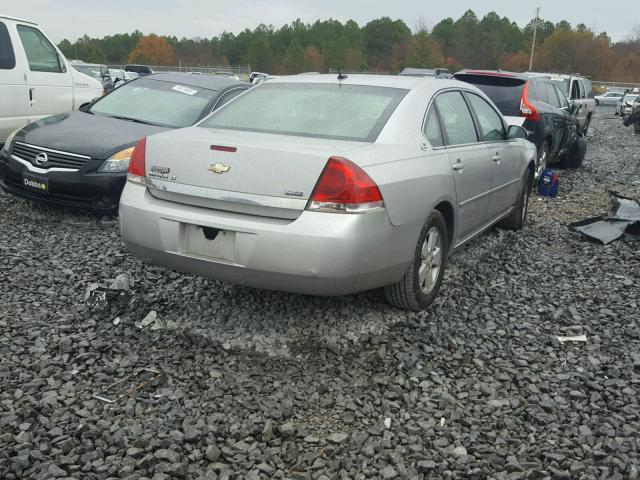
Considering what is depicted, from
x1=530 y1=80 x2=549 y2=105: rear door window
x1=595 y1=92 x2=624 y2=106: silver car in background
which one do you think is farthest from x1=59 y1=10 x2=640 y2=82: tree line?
x1=530 y1=80 x2=549 y2=105: rear door window

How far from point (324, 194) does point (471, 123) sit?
2159 mm

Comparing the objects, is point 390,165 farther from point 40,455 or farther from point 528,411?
point 40,455

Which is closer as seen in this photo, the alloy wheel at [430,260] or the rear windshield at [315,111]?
the rear windshield at [315,111]

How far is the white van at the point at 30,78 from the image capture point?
26.4 feet

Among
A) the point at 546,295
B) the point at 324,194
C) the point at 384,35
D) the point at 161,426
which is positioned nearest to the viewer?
the point at 161,426

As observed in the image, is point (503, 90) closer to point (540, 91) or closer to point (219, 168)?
point (540, 91)

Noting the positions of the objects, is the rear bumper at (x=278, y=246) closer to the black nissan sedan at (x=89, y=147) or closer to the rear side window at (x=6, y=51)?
the black nissan sedan at (x=89, y=147)

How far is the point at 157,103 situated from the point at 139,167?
363 cm

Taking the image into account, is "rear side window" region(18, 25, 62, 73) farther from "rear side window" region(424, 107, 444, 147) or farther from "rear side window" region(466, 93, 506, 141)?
"rear side window" region(424, 107, 444, 147)

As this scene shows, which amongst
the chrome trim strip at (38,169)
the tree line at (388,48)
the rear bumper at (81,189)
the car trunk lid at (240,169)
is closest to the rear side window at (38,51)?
the chrome trim strip at (38,169)

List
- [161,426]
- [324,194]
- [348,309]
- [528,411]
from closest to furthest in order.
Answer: [161,426]
[528,411]
[324,194]
[348,309]

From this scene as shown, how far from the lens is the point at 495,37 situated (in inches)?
3622

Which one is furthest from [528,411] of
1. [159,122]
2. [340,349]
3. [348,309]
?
[159,122]

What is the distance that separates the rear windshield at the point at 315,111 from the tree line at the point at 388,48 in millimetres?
71164
